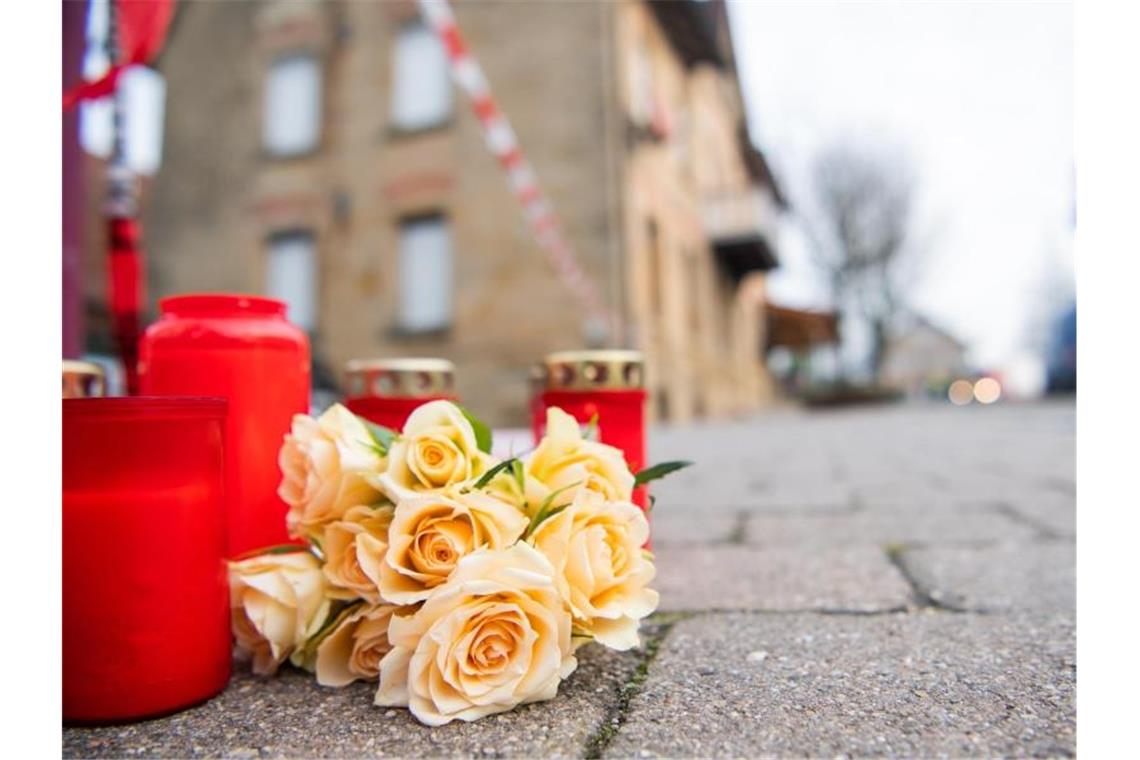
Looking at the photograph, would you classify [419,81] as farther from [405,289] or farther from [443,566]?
[443,566]

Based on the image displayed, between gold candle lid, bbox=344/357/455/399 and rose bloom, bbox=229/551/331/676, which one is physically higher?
gold candle lid, bbox=344/357/455/399

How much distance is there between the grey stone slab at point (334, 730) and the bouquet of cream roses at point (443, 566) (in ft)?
0.08

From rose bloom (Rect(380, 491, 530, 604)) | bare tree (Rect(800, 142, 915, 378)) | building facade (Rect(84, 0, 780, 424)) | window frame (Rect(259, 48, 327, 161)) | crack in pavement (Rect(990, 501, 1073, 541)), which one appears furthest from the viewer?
bare tree (Rect(800, 142, 915, 378))

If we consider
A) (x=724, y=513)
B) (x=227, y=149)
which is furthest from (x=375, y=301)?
(x=724, y=513)

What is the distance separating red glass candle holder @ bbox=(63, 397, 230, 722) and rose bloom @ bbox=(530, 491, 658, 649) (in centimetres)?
39

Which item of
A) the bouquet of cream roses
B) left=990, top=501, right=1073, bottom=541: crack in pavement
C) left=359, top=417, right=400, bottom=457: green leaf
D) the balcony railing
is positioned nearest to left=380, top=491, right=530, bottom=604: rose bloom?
the bouquet of cream roses

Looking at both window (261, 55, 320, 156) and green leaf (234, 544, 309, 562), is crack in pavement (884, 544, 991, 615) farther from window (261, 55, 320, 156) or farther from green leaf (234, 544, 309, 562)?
window (261, 55, 320, 156)

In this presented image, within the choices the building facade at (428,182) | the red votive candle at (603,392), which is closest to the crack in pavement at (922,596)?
the red votive candle at (603,392)

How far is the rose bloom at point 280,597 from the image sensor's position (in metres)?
1.04

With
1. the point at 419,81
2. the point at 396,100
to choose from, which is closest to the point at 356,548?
the point at 419,81

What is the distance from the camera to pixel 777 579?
5.48 feet

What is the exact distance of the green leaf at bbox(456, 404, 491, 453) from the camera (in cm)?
104
